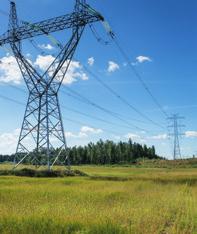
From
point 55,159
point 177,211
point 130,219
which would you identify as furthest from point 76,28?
point 130,219

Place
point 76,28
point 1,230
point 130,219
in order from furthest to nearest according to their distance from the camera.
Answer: point 76,28 < point 130,219 < point 1,230

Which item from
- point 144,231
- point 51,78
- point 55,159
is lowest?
point 144,231

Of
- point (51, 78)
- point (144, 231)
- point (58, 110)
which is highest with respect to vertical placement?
point (51, 78)

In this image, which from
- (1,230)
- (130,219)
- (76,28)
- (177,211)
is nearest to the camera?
(1,230)

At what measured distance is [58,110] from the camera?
→ 39.9 m

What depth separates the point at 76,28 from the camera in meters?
39.9

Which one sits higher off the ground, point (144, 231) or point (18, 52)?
point (18, 52)

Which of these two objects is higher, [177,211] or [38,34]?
[38,34]

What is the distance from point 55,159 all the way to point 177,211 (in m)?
24.5

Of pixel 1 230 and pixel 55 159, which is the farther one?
pixel 55 159

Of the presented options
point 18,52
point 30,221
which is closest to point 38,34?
point 18,52

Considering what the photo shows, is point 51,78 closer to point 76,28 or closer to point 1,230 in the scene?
point 76,28

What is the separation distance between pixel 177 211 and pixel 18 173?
2538 centimetres

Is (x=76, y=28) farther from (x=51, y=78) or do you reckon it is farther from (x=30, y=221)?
(x=30, y=221)
